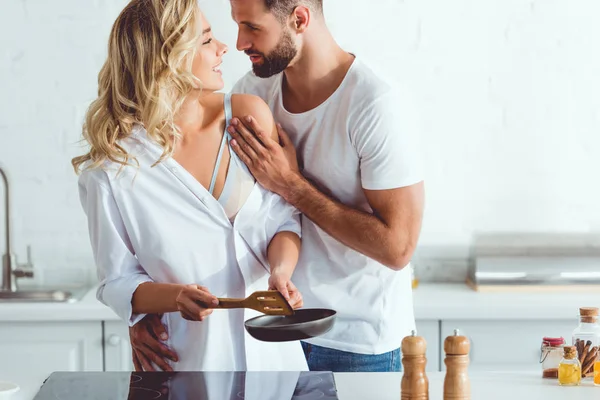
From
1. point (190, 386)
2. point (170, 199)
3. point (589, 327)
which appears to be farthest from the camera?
point (170, 199)

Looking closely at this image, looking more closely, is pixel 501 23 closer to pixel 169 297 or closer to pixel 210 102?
pixel 210 102

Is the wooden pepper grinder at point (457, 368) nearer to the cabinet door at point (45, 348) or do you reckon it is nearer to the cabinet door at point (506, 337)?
the cabinet door at point (506, 337)

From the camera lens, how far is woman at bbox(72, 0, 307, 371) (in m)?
1.93

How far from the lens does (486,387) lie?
5.66ft

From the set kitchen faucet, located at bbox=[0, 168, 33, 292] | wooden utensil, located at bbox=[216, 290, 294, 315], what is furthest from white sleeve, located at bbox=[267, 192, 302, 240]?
kitchen faucet, located at bbox=[0, 168, 33, 292]

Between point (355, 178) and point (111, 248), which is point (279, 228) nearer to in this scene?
point (355, 178)

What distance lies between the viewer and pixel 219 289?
1.96m

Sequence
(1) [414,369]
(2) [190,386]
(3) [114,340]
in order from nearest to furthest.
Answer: (1) [414,369]
(2) [190,386]
(3) [114,340]

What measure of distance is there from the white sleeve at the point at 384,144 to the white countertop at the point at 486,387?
475 mm

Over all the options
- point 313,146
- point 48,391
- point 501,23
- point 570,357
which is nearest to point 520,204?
point 501,23

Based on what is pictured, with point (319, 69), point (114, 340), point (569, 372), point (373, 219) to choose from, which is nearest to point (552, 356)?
point (569, 372)

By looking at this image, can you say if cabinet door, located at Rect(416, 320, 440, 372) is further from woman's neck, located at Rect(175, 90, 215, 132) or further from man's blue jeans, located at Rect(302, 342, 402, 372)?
woman's neck, located at Rect(175, 90, 215, 132)

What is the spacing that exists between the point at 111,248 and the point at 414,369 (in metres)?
0.75

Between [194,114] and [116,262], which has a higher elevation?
[194,114]
